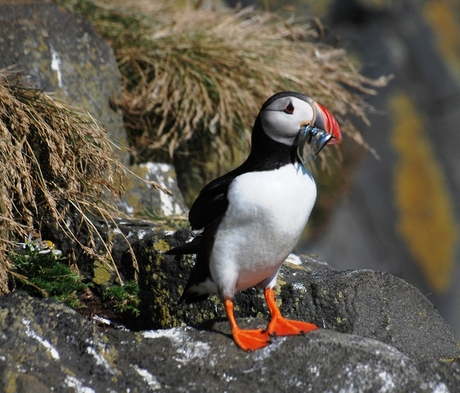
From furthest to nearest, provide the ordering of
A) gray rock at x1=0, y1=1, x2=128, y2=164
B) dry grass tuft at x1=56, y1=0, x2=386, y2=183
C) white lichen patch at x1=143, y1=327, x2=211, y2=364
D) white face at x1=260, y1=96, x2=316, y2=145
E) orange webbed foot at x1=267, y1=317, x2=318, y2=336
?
dry grass tuft at x1=56, y1=0, x2=386, y2=183, gray rock at x1=0, y1=1, x2=128, y2=164, white face at x1=260, y1=96, x2=316, y2=145, orange webbed foot at x1=267, y1=317, x2=318, y2=336, white lichen patch at x1=143, y1=327, x2=211, y2=364

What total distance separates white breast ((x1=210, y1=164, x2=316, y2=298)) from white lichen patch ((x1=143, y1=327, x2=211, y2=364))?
295 millimetres

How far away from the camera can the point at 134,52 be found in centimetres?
558

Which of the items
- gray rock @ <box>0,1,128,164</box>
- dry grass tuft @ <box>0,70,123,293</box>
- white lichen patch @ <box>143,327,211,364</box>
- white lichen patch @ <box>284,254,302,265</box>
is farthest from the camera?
gray rock @ <box>0,1,128,164</box>

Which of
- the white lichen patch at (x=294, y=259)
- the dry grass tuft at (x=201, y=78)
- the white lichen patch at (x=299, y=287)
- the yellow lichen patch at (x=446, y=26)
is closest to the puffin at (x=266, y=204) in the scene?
the white lichen patch at (x=299, y=287)

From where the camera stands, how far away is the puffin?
296 cm

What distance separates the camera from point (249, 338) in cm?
285

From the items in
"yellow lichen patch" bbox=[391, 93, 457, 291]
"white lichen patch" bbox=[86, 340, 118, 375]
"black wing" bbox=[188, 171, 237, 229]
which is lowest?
"yellow lichen patch" bbox=[391, 93, 457, 291]

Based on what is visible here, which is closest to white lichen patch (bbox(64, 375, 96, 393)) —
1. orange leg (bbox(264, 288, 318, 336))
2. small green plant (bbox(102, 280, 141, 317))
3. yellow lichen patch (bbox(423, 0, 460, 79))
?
orange leg (bbox(264, 288, 318, 336))

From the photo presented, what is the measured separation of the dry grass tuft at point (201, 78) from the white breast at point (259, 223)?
7.40 feet

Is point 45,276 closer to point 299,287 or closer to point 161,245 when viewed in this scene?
point 161,245

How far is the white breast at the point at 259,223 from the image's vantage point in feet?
9.70

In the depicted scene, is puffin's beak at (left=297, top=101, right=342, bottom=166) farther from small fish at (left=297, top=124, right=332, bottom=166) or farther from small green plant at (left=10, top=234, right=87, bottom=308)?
small green plant at (left=10, top=234, right=87, bottom=308)

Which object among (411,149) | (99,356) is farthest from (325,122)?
(411,149)

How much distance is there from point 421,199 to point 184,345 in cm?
712
